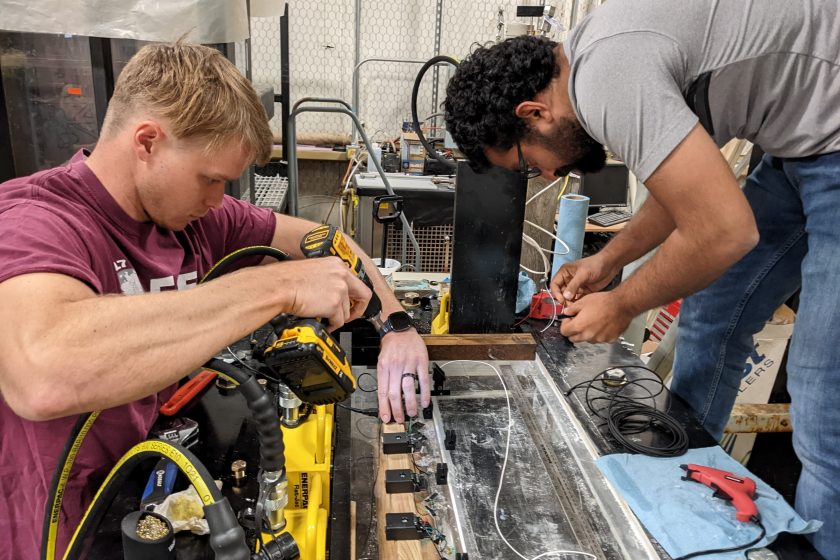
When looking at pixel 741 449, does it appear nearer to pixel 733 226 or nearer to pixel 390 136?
pixel 733 226

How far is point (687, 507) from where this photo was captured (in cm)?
97

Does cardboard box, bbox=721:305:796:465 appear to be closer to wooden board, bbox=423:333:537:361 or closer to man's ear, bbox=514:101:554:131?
wooden board, bbox=423:333:537:361

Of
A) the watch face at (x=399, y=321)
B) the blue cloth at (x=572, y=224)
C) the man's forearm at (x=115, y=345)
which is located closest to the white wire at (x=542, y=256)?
the blue cloth at (x=572, y=224)

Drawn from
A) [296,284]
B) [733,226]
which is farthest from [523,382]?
[296,284]

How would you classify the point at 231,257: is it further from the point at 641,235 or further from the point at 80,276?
the point at 641,235

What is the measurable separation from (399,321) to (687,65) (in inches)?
28.1

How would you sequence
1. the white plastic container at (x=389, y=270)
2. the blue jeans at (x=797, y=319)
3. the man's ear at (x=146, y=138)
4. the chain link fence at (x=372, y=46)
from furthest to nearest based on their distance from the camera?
the chain link fence at (x=372, y=46)
the white plastic container at (x=389, y=270)
the blue jeans at (x=797, y=319)
the man's ear at (x=146, y=138)

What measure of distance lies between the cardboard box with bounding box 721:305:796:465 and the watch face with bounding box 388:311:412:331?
4.22 ft

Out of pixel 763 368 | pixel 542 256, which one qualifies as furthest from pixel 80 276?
pixel 763 368

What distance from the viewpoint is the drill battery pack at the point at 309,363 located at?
74 centimetres

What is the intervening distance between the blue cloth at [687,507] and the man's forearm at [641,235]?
497 mm

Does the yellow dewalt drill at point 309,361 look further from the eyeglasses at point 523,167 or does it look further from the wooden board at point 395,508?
the eyeglasses at point 523,167

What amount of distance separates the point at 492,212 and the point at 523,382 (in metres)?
0.41

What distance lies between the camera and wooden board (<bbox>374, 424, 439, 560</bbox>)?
0.88m
